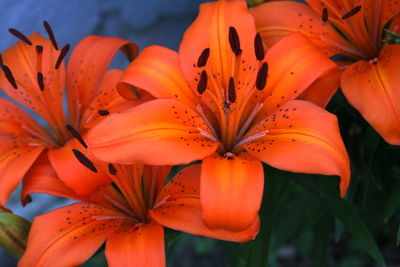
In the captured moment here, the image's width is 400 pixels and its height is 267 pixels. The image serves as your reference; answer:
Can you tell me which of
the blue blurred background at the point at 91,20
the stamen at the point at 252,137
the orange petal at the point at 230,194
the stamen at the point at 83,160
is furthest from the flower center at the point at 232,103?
the blue blurred background at the point at 91,20

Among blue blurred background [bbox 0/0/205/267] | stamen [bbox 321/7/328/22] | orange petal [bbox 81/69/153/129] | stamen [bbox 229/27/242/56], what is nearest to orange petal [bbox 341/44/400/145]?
stamen [bbox 321/7/328/22]

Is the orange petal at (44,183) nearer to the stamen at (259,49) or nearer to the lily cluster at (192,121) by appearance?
the lily cluster at (192,121)

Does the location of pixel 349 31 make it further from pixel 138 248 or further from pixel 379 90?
pixel 138 248

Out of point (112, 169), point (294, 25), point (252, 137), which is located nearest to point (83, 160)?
point (112, 169)

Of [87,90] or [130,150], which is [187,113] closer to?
[130,150]

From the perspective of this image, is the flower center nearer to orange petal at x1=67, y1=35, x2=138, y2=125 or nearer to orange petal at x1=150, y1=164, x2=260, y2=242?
orange petal at x1=150, y1=164, x2=260, y2=242

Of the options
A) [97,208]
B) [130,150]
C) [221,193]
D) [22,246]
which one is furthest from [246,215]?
[22,246]
